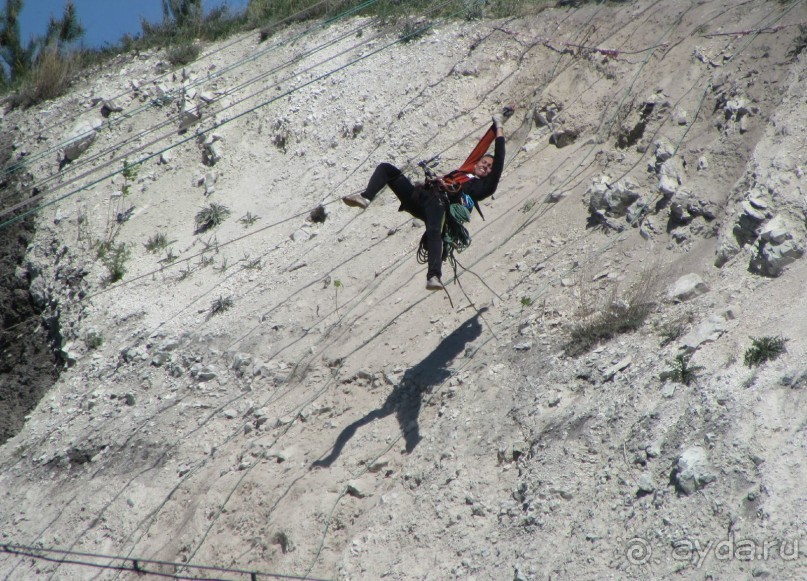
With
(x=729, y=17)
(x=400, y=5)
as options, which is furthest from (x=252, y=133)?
(x=729, y=17)

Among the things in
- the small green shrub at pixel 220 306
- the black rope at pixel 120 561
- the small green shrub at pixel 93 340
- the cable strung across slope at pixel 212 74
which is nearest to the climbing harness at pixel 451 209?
the black rope at pixel 120 561

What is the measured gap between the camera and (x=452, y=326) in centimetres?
848

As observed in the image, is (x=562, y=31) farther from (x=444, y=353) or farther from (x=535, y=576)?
(x=535, y=576)

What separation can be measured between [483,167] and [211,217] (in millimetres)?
5811

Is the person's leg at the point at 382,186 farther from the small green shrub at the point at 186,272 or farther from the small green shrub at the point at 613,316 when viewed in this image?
the small green shrub at the point at 186,272

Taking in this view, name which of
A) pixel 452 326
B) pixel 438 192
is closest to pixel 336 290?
pixel 452 326

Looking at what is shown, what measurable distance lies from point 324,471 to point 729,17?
7.61 meters

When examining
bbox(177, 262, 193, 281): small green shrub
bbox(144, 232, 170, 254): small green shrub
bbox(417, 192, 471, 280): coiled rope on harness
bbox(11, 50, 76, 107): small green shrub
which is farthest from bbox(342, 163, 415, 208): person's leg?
bbox(11, 50, 76, 107): small green shrub

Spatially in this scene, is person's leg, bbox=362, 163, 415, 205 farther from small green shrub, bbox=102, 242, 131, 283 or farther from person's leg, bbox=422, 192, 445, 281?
small green shrub, bbox=102, 242, 131, 283

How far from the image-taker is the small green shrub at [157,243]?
40.7 ft

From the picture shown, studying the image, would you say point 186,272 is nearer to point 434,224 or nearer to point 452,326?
point 452,326

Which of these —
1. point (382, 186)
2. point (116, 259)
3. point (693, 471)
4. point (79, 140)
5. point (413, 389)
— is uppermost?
point (382, 186)

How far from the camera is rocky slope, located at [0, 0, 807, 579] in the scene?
19.2 ft

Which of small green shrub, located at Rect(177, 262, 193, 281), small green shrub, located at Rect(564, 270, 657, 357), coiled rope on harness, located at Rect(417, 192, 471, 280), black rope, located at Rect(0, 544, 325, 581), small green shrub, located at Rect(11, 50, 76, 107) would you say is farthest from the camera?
small green shrub, located at Rect(11, 50, 76, 107)
